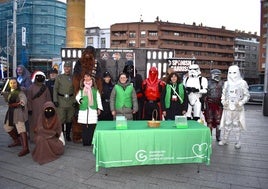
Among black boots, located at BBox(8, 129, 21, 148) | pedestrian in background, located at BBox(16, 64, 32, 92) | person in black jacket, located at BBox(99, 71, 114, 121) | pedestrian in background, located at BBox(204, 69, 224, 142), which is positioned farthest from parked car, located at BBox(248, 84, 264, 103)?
black boots, located at BBox(8, 129, 21, 148)

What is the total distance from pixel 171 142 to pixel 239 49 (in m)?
91.3

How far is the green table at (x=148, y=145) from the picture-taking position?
14.1 ft

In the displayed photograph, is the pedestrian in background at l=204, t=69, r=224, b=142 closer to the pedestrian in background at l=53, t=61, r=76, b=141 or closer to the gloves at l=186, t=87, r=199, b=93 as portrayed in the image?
the gloves at l=186, t=87, r=199, b=93

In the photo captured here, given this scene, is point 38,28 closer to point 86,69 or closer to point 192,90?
point 86,69

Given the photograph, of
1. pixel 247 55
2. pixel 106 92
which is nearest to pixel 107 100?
pixel 106 92

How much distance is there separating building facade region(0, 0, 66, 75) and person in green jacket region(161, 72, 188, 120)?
44577 millimetres

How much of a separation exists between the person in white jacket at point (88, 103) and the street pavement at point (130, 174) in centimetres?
65

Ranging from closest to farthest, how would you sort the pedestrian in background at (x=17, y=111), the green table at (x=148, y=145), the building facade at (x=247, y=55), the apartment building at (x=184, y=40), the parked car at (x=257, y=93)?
1. the green table at (x=148, y=145)
2. the pedestrian in background at (x=17, y=111)
3. the parked car at (x=257, y=93)
4. the apartment building at (x=184, y=40)
5. the building facade at (x=247, y=55)

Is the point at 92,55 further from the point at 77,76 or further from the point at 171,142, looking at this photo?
the point at 171,142

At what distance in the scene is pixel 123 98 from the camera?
19.1ft

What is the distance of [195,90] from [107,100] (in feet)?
7.05

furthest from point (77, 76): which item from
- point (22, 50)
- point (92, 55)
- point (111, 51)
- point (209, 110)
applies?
point (22, 50)

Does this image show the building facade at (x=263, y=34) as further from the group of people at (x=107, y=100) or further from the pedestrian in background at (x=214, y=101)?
the group of people at (x=107, y=100)

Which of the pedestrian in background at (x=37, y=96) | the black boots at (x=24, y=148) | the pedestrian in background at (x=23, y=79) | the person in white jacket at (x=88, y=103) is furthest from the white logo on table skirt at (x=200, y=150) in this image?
the pedestrian in background at (x=23, y=79)
